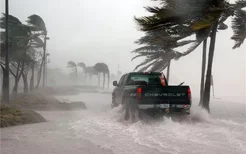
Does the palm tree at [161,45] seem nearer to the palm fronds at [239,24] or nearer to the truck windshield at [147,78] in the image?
the truck windshield at [147,78]

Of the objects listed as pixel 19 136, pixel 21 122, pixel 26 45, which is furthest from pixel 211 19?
pixel 26 45

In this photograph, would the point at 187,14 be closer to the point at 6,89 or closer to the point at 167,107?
the point at 167,107

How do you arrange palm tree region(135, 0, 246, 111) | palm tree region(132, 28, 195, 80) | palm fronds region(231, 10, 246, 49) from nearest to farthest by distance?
palm tree region(135, 0, 246, 111) → palm tree region(132, 28, 195, 80) → palm fronds region(231, 10, 246, 49)

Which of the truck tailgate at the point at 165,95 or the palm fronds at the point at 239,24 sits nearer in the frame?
the truck tailgate at the point at 165,95

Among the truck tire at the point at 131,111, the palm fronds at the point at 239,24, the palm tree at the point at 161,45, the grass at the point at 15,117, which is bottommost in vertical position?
the grass at the point at 15,117

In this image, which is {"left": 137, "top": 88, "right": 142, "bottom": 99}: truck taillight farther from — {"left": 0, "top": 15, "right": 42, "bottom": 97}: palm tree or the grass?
{"left": 0, "top": 15, "right": 42, "bottom": 97}: palm tree

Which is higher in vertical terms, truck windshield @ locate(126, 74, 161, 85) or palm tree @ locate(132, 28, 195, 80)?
palm tree @ locate(132, 28, 195, 80)

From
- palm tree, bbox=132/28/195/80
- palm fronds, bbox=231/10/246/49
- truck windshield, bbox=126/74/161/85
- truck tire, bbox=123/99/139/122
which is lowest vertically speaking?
truck tire, bbox=123/99/139/122

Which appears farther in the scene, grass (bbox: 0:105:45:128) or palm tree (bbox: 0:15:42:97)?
palm tree (bbox: 0:15:42:97)

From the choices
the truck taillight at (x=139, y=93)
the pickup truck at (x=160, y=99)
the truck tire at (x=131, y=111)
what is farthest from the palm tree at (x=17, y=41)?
the truck taillight at (x=139, y=93)

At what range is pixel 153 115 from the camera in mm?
9062

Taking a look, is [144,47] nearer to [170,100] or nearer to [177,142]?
→ [170,100]

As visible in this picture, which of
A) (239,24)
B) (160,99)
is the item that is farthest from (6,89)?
(239,24)

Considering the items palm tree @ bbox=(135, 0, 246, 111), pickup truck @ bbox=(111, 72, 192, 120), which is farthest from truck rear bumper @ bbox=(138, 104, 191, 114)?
palm tree @ bbox=(135, 0, 246, 111)
